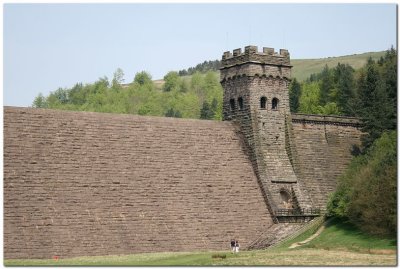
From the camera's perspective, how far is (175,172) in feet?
224

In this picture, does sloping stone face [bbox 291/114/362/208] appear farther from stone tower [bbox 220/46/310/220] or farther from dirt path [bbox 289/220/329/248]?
dirt path [bbox 289/220/329/248]

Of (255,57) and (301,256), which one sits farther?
(255,57)

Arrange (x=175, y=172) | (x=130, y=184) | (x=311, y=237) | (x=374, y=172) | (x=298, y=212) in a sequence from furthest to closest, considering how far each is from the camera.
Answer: (x=298, y=212) → (x=175, y=172) → (x=311, y=237) → (x=130, y=184) → (x=374, y=172)

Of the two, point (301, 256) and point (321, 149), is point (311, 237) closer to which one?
point (301, 256)

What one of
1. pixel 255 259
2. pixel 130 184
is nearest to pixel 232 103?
pixel 130 184

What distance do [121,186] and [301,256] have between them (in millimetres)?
15474

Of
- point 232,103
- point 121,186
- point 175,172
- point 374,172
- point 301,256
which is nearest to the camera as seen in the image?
point 301,256

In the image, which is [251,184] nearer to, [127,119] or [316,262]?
[127,119]

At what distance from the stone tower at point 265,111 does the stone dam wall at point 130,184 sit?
612 mm

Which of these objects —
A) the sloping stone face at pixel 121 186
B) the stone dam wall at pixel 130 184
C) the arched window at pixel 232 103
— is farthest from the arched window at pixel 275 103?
the sloping stone face at pixel 121 186

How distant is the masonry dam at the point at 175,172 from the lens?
60.9 metres

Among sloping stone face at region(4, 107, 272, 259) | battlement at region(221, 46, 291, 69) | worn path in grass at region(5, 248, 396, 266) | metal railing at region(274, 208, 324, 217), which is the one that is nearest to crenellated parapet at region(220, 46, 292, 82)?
battlement at region(221, 46, 291, 69)

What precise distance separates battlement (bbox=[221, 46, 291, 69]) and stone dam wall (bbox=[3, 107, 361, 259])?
5106 mm

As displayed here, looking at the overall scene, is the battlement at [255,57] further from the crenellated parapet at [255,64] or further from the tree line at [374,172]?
the tree line at [374,172]
